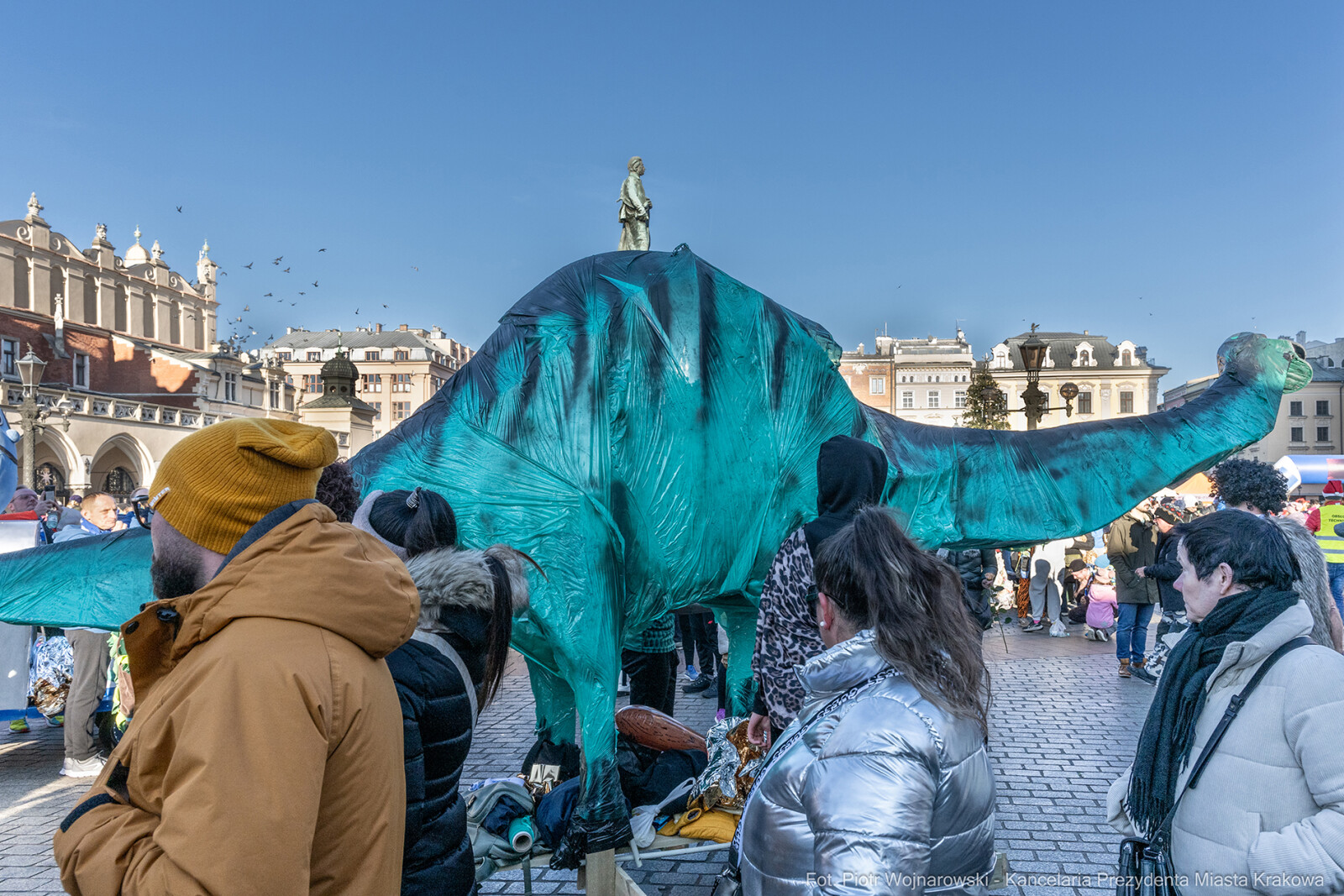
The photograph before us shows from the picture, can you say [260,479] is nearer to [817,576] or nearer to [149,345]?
[817,576]

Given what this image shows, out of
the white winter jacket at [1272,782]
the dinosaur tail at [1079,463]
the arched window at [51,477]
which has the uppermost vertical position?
the dinosaur tail at [1079,463]

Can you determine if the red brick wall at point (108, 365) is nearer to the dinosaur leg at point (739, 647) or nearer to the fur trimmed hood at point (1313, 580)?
the dinosaur leg at point (739, 647)

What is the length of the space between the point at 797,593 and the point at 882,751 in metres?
1.42

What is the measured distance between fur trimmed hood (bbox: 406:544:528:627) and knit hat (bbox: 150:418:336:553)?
2.32 ft

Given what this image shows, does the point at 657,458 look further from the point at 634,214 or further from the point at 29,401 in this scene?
the point at 29,401

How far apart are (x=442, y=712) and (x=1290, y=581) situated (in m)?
2.01

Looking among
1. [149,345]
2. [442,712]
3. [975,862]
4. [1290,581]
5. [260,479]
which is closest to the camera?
[260,479]

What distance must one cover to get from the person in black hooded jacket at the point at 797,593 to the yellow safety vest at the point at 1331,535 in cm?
406

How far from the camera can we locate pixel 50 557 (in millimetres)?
3316

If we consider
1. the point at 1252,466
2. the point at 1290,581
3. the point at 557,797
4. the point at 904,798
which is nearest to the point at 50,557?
the point at 557,797

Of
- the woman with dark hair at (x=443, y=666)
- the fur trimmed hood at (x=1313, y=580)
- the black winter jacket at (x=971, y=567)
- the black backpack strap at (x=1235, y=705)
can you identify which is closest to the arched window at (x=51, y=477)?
the black winter jacket at (x=971, y=567)

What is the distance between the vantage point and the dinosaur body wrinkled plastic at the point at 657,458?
3.76 meters

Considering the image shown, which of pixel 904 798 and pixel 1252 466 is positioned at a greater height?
pixel 1252 466

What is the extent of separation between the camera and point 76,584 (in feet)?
10.8
